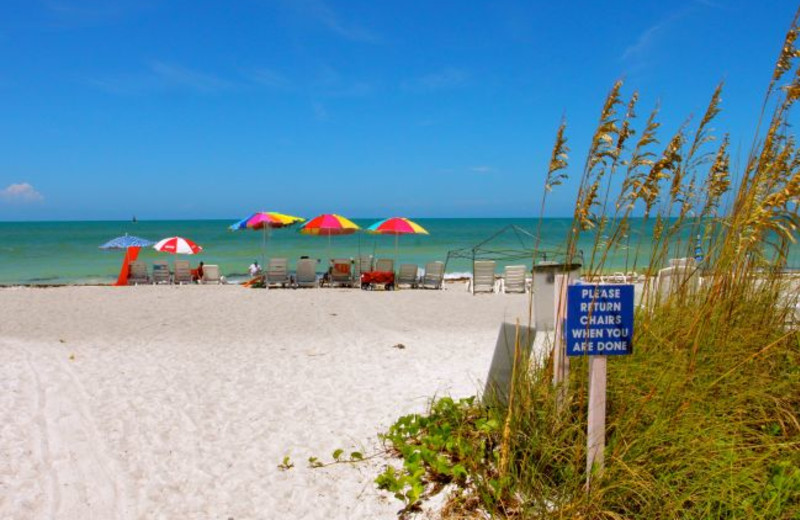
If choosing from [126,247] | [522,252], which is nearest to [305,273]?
[126,247]

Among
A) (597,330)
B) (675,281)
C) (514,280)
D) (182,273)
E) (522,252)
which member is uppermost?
(675,281)

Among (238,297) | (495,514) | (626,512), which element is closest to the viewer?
(626,512)

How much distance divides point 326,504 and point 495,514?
3.35ft

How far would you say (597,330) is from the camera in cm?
224

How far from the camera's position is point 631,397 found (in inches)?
100.0

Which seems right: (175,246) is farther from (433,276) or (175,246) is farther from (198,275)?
(433,276)

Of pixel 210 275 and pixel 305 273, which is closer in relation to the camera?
pixel 305 273

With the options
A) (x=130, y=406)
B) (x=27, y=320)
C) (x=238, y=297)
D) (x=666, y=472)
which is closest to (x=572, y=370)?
(x=666, y=472)

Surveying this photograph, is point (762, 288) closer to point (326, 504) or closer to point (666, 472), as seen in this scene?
point (666, 472)

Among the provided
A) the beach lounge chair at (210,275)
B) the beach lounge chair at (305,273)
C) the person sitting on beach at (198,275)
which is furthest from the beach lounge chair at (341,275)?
the person sitting on beach at (198,275)

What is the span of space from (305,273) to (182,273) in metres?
3.79

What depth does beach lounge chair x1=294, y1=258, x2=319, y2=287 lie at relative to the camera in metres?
14.2

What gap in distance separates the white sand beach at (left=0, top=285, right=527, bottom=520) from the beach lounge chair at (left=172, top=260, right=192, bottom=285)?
568cm

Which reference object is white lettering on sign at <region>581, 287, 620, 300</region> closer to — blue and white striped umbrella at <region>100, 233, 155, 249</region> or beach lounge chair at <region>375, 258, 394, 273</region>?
beach lounge chair at <region>375, 258, 394, 273</region>
